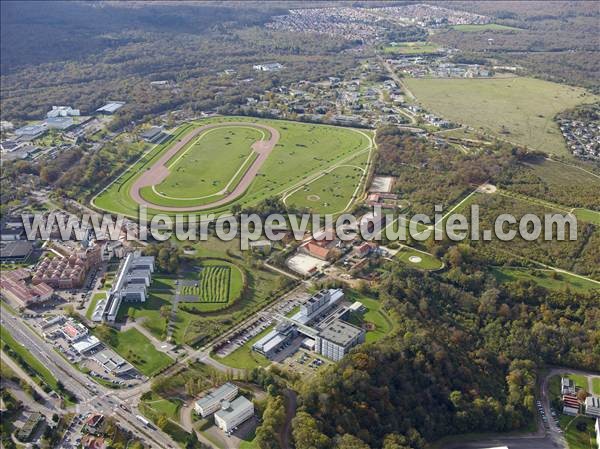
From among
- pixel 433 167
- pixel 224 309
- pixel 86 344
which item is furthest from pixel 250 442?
Result: pixel 433 167

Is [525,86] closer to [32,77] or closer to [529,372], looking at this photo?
[529,372]

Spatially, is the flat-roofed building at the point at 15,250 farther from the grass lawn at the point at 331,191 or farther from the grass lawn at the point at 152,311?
the grass lawn at the point at 331,191

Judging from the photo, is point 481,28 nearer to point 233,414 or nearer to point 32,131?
point 32,131

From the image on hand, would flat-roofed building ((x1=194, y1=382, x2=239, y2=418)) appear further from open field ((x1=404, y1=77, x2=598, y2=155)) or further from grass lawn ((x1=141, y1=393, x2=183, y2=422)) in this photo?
open field ((x1=404, y1=77, x2=598, y2=155))

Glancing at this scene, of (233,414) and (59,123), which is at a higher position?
(59,123)

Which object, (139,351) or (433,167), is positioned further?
(433,167)

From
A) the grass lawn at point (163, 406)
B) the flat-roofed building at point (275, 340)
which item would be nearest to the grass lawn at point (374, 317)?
the flat-roofed building at point (275, 340)
